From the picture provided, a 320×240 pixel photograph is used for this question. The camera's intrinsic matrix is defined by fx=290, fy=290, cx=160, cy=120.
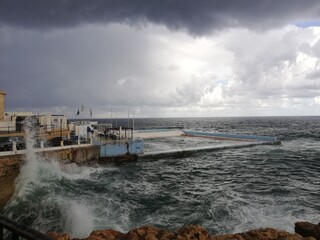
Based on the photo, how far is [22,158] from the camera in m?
26.1

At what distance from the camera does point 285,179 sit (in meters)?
28.5

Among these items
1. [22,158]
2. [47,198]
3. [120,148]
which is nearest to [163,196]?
[47,198]

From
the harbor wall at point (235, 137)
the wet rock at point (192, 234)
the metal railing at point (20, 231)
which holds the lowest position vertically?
the harbor wall at point (235, 137)

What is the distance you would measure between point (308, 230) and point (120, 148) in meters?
28.8

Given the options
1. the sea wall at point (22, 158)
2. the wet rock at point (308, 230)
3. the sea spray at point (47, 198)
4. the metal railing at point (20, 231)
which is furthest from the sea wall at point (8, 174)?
the metal railing at point (20, 231)

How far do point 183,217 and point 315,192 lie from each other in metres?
12.4

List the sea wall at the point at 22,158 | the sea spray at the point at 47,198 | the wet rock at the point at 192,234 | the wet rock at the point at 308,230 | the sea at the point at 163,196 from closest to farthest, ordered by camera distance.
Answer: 1. the wet rock at the point at 192,234
2. the wet rock at the point at 308,230
3. the sea spray at the point at 47,198
4. the sea at the point at 163,196
5. the sea wall at the point at 22,158

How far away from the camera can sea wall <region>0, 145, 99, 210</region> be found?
2176 centimetres

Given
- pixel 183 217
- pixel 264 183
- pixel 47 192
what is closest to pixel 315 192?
pixel 264 183

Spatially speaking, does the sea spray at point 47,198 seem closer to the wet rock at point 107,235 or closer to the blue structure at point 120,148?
the blue structure at point 120,148

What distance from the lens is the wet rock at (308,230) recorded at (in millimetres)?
10773

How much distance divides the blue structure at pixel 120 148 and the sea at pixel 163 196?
1.98 m

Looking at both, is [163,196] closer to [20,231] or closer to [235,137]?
[20,231]

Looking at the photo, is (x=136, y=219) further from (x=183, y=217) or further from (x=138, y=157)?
(x=138, y=157)
